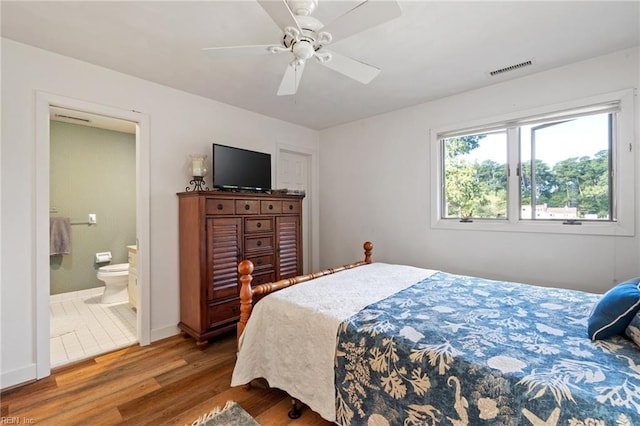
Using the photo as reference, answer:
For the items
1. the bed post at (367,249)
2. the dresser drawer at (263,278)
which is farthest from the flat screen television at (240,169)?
the bed post at (367,249)

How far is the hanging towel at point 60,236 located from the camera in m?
3.81

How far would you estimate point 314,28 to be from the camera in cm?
161

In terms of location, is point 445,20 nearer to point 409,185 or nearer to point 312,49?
point 312,49

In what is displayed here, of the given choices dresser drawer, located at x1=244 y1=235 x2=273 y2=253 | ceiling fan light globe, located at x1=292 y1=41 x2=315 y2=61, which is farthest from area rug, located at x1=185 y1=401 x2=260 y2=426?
ceiling fan light globe, located at x1=292 y1=41 x2=315 y2=61

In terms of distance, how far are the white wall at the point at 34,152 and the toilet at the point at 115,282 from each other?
1.53 metres

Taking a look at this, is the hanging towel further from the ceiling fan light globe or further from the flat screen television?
the ceiling fan light globe

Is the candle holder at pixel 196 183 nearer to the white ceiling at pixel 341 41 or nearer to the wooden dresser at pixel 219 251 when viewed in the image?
the wooden dresser at pixel 219 251

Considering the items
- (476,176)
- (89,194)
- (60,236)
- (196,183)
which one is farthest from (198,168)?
(476,176)

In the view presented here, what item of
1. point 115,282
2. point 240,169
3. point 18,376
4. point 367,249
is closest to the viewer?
point 18,376

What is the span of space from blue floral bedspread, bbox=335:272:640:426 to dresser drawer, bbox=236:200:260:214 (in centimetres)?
175

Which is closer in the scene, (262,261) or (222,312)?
(222,312)

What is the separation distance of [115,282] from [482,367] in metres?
4.39

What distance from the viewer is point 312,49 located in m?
1.65

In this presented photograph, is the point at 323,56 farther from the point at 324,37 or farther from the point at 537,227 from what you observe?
the point at 537,227
